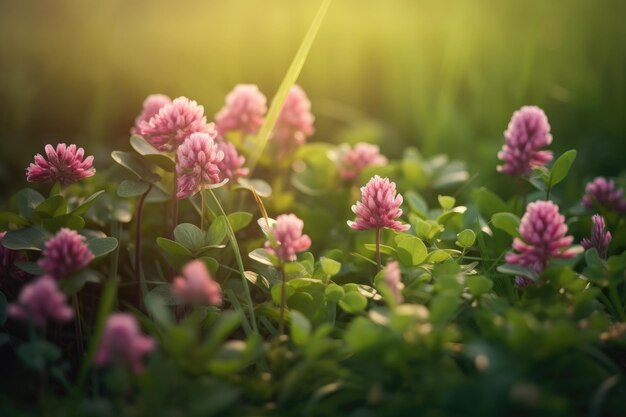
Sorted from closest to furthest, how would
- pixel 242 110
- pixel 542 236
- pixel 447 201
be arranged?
pixel 542 236
pixel 447 201
pixel 242 110

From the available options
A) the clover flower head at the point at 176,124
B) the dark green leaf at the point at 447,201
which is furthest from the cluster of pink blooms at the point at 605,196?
the clover flower head at the point at 176,124

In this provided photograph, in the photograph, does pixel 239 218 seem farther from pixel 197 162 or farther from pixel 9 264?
pixel 9 264

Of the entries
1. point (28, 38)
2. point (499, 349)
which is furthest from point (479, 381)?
point (28, 38)

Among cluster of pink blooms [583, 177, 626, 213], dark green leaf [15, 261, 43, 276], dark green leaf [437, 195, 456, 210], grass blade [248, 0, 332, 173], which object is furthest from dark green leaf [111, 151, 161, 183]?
cluster of pink blooms [583, 177, 626, 213]

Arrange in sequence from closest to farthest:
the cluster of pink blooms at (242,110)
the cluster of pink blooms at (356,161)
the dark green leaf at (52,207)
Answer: the dark green leaf at (52,207) < the cluster of pink blooms at (242,110) < the cluster of pink blooms at (356,161)

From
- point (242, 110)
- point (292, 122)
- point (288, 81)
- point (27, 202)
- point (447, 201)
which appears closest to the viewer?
point (27, 202)

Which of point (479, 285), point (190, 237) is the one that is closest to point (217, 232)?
point (190, 237)

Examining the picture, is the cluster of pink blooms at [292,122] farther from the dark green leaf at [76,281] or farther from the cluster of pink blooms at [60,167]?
the dark green leaf at [76,281]
